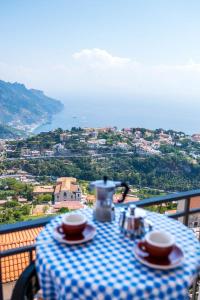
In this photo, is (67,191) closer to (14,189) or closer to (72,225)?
(14,189)

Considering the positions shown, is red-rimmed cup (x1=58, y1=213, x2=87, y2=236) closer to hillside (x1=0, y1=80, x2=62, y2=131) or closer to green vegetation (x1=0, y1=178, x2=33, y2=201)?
green vegetation (x1=0, y1=178, x2=33, y2=201)

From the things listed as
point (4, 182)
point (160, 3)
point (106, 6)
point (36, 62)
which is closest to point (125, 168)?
point (4, 182)

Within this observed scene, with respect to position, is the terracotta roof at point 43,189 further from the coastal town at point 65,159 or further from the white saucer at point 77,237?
the white saucer at point 77,237

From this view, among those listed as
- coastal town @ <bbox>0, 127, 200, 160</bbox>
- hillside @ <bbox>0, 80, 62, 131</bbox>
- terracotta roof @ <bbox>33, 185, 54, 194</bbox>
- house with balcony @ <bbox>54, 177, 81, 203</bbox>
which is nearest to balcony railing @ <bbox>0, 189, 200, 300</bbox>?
house with balcony @ <bbox>54, 177, 81, 203</bbox>

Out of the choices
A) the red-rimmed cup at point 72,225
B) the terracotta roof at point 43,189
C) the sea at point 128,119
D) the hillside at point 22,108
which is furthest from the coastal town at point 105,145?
the hillside at point 22,108

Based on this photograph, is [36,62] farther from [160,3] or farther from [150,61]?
[160,3]

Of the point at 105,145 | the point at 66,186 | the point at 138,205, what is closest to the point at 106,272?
the point at 138,205
